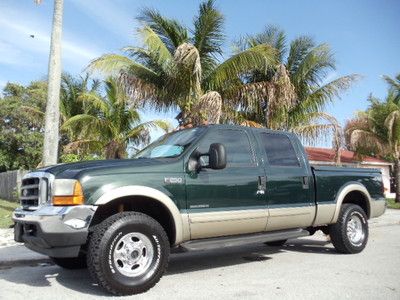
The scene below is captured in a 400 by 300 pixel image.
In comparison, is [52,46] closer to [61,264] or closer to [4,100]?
[61,264]

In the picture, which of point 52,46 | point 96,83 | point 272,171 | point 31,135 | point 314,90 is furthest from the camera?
point 31,135

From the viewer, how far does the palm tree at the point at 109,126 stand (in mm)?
19797

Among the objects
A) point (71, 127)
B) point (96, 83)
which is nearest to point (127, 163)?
point (71, 127)

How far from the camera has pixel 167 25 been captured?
1556 centimetres

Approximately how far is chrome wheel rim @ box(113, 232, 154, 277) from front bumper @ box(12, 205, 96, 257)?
44 centimetres

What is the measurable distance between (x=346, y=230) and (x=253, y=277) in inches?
100

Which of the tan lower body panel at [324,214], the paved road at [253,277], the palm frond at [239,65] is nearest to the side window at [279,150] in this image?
the tan lower body panel at [324,214]

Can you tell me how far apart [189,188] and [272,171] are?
159cm

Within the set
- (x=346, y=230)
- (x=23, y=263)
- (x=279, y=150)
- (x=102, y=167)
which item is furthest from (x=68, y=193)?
(x=346, y=230)

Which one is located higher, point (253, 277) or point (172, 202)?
point (172, 202)

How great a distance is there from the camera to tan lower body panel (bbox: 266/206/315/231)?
7.01 m

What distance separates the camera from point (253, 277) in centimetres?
647

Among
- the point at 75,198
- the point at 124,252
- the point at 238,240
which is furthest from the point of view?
the point at 238,240

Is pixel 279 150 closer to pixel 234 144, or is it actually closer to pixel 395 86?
pixel 234 144
